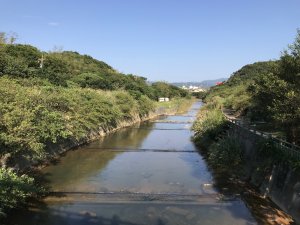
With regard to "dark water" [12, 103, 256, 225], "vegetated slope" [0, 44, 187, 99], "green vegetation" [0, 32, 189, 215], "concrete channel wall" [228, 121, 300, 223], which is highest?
"vegetated slope" [0, 44, 187, 99]

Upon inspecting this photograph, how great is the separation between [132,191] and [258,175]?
7310 millimetres

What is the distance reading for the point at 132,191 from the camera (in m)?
20.4

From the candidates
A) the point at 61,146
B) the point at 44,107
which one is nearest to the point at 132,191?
the point at 44,107

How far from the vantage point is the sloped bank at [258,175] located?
1609 centimetres

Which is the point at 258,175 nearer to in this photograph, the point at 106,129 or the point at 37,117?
the point at 37,117

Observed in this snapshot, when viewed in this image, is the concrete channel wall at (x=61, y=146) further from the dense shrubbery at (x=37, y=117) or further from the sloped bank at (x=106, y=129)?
the dense shrubbery at (x=37, y=117)

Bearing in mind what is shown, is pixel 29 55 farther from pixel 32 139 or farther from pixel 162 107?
pixel 32 139

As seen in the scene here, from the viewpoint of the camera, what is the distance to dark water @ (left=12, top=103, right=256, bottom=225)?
16050 millimetres

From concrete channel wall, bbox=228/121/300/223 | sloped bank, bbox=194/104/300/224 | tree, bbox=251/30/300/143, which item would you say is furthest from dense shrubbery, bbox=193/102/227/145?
tree, bbox=251/30/300/143

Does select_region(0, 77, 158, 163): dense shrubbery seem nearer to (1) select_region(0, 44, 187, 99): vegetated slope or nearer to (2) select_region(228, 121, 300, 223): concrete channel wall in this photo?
(1) select_region(0, 44, 187, 99): vegetated slope

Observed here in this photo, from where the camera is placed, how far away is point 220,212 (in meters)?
17.0

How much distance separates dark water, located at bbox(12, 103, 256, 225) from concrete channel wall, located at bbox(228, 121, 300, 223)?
1.72 m

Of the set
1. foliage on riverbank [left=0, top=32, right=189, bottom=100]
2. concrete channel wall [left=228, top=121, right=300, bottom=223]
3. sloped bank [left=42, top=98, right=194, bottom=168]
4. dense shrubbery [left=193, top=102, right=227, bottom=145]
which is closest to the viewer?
concrete channel wall [left=228, top=121, right=300, bottom=223]

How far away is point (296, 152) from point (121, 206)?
27.7 feet
